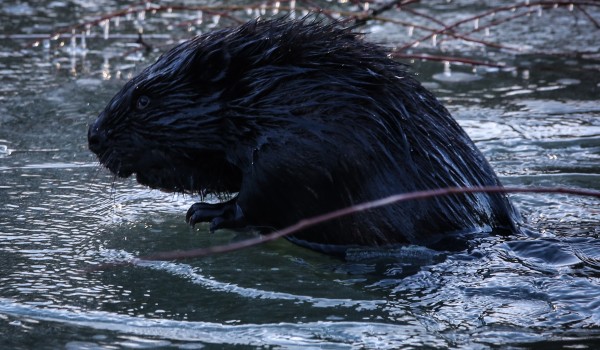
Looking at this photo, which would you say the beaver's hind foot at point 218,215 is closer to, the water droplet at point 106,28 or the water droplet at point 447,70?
the water droplet at point 447,70

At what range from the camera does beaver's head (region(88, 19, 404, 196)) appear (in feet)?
11.8

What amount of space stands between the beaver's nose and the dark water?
1.00 feet

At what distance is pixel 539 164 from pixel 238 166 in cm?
179

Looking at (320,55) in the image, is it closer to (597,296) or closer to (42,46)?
(597,296)

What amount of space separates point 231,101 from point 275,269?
2.12 feet

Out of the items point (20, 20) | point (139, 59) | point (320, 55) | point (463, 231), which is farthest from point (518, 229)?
point (20, 20)

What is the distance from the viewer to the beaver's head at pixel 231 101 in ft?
11.8

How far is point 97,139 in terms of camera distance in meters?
3.84

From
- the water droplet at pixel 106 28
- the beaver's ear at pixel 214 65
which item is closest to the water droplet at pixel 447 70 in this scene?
the water droplet at pixel 106 28

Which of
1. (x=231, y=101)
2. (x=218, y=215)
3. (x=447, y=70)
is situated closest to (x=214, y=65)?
(x=231, y=101)

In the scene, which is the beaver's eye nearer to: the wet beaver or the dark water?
the wet beaver

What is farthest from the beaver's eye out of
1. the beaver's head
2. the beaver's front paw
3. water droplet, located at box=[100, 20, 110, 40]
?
water droplet, located at box=[100, 20, 110, 40]

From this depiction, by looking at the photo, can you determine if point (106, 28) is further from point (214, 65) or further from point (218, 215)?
point (218, 215)

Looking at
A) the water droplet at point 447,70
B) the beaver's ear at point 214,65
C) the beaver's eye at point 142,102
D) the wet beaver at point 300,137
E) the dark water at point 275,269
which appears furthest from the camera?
the water droplet at point 447,70
